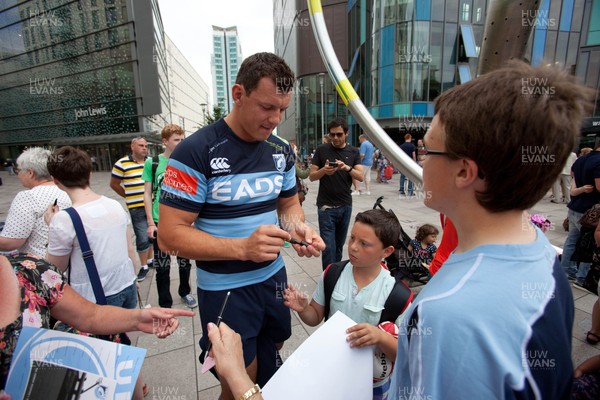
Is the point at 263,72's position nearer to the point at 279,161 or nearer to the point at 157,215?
the point at 279,161

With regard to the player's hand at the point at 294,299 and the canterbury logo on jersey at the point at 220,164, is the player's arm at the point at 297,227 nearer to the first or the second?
the player's hand at the point at 294,299

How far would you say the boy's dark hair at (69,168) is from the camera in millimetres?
2322

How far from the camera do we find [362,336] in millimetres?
1396

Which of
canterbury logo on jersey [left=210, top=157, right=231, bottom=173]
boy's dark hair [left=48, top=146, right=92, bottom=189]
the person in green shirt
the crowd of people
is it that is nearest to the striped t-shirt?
the person in green shirt

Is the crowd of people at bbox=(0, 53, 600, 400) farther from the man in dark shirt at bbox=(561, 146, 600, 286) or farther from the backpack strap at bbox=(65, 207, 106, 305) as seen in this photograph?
the man in dark shirt at bbox=(561, 146, 600, 286)

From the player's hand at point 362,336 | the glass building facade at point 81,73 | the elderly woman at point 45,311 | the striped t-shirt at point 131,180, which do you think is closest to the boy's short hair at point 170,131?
the striped t-shirt at point 131,180

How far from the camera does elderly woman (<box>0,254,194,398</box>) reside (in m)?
1.14

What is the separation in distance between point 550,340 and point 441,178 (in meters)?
0.45

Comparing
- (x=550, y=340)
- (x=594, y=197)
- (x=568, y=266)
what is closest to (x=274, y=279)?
(x=550, y=340)

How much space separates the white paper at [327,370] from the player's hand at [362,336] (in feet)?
0.08

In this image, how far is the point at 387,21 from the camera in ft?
68.8

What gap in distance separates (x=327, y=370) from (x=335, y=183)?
10.0 feet

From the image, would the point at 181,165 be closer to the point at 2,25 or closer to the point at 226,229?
the point at 226,229

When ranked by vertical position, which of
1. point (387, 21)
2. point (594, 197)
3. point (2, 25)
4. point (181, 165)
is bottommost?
point (594, 197)
